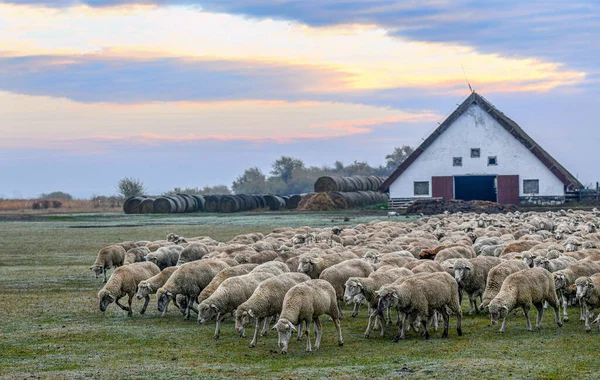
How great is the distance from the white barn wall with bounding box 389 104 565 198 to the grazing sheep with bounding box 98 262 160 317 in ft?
164

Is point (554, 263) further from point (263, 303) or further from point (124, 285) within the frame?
point (124, 285)

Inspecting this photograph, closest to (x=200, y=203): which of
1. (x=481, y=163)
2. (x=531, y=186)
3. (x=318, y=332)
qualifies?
(x=481, y=163)

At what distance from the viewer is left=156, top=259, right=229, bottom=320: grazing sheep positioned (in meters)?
19.1

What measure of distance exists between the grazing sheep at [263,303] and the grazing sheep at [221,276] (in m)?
1.71

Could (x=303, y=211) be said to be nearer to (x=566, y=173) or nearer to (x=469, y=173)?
(x=469, y=173)

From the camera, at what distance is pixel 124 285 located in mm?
20281

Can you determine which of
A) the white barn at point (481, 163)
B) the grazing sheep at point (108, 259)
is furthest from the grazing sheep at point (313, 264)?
the white barn at point (481, 163)

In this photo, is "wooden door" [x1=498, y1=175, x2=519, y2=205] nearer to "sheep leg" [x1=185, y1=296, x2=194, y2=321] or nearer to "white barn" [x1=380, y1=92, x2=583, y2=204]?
"white barn" [x1=380, y1=92, x2=583, y2=204]

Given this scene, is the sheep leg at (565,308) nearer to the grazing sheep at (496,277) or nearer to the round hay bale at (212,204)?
the grazing sheep at (496,277)

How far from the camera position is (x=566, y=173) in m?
69.1

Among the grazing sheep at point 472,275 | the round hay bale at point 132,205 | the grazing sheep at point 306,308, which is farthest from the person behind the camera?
the round hay bale at point 132,205

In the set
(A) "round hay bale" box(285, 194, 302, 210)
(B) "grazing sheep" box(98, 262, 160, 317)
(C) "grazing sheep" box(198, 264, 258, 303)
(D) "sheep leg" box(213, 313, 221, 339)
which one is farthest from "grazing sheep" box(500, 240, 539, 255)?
(A) "round hay bale" box(285, 194, 302, 210)

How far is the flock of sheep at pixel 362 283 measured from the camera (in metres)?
15.9

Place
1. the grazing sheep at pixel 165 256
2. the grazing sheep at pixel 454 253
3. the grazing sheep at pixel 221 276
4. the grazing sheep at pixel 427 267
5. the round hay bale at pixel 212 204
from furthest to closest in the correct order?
1. the round hay bale at pixel 212 204
2. the grazing sheep at pixel 165 256
3. the grazing sheep at pixel 454 253
4. the grazing sheep at pixel 427 267
5. the grazing sheep at pixel 221 276
